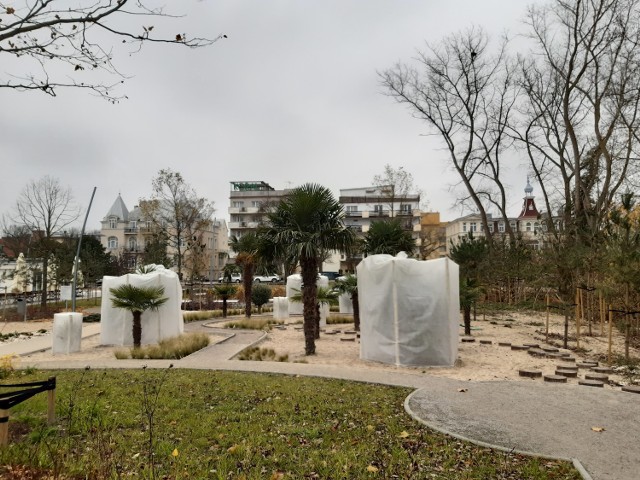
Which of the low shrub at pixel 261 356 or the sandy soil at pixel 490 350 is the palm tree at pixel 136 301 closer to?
the low shrub at pixel 261 356

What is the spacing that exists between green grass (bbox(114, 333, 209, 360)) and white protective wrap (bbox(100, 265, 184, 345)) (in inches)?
33.5

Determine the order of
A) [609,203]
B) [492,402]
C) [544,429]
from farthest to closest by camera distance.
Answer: [609,203], [492,402], [544,429]

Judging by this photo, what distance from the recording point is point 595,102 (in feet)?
81.1

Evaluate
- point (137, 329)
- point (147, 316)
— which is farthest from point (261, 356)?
point (147, 316)

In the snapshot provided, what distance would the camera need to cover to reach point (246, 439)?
5.50 m

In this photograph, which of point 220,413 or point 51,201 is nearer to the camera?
point 220,413

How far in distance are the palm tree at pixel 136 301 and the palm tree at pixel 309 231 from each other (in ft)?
13.3

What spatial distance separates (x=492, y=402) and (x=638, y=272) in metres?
6.18

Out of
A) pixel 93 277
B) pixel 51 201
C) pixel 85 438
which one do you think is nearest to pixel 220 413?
pixel 85 438

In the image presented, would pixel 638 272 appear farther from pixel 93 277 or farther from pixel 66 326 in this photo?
pixel 93 277

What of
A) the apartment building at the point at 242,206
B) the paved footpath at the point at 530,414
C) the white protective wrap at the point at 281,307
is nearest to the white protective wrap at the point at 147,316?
the paved footpath at the point at 530,414

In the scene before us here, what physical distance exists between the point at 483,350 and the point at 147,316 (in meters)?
10.6

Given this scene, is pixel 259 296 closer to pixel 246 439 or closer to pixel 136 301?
pixel 136 301

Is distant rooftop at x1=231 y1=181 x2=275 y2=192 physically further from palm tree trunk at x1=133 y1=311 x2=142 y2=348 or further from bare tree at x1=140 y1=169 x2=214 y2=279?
palm tree trunk at x1=133 y1=311 x2=142 y2=348
